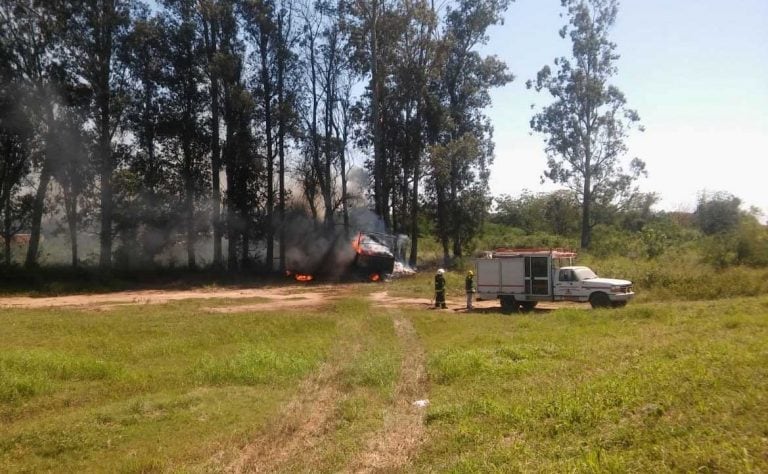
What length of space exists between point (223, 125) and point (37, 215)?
12.0m

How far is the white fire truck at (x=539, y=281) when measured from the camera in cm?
2039

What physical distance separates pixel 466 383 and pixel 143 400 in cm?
518

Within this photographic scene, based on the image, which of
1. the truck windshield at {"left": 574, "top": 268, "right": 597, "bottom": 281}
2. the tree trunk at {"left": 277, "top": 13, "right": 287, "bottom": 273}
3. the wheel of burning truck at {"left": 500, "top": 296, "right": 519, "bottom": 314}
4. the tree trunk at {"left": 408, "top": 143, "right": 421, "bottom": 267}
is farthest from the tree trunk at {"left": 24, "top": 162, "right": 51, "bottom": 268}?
the truck windshield at {"left": 574, "top": 268, "right": 597, "bottom": 281}

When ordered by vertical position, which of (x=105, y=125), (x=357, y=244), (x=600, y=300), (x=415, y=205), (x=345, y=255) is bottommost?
(x=600, y=300)

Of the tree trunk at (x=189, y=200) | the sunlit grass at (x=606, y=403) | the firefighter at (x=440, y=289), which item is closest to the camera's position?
the sunlit grass at (x=606, y=403)

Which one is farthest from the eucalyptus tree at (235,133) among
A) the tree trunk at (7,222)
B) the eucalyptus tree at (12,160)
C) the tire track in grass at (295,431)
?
the tire track in grass at (295,431)

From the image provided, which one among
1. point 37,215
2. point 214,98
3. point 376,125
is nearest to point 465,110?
point 376,125

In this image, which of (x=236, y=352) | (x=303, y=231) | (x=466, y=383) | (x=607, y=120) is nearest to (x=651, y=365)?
(x=466, y=383)

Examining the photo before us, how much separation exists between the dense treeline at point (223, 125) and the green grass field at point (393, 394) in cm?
1994

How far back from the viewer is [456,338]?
14773 mm

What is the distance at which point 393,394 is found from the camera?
9352 millimetres

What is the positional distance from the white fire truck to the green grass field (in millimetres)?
3785

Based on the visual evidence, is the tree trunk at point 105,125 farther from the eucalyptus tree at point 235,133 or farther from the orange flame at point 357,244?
the orange flame at point 357,244

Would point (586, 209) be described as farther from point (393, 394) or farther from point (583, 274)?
point (393, 394)
